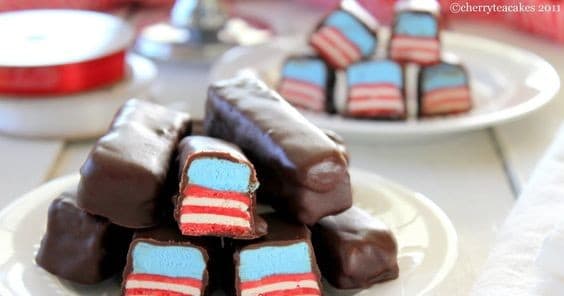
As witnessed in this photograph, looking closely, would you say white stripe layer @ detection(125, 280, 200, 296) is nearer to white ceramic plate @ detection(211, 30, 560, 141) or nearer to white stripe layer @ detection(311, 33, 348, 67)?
white ceramic plate @ detection(211, 30, 560, 141)

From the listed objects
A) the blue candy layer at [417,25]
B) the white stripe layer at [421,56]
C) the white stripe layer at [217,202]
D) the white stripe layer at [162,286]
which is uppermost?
the white stripe layer at [217,202]

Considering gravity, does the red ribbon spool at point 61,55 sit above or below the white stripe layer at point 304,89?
above

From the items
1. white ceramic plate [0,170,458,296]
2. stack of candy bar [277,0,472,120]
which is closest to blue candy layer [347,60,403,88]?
stack of candy bar [277,0,472,120]

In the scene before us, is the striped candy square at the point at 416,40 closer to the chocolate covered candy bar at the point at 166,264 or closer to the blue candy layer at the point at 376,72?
the blue candy layer at the point at 376,72

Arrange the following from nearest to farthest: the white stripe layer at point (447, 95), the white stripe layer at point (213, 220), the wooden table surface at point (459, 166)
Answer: the white stripe layer at point (213, 220) → the wooden table surface at point (459, 166) → the white stripe layer at point (447, 95)

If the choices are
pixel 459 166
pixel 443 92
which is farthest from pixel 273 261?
pixel 443 92

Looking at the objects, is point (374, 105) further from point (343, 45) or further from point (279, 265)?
point (279, 265)

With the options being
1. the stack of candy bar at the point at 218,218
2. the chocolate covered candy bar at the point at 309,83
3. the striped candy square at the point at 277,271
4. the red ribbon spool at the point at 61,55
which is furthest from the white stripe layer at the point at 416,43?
the striped candy square at the point at 277,271
